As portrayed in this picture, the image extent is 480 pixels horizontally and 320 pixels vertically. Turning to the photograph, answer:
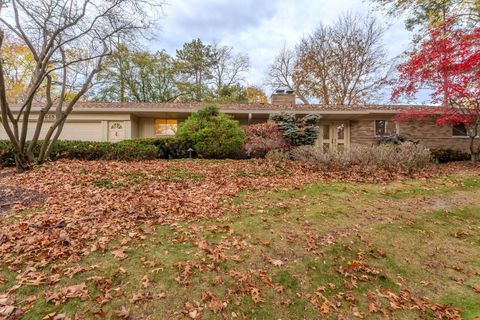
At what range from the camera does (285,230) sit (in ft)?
14.2

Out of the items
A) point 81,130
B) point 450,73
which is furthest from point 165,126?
point 450,73

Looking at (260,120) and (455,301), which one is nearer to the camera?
(455,301)

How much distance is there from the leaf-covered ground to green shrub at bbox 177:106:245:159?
4.93 meters

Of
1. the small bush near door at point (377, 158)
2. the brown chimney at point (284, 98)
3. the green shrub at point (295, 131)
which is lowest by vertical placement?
the small bush near door at point (377, 158)

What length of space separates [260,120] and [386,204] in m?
10.0

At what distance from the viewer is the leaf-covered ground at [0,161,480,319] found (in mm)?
2789

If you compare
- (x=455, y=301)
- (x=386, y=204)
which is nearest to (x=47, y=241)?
(x=455, y=301)

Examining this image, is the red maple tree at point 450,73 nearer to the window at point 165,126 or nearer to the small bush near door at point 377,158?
the small bush near door at point 377,158

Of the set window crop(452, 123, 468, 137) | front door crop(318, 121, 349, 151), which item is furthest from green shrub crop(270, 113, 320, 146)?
window crop(452, 123, 468, 137)

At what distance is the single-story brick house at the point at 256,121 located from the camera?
13.9 m

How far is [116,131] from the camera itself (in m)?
14.1

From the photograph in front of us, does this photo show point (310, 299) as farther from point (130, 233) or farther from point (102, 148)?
point (102, 148)

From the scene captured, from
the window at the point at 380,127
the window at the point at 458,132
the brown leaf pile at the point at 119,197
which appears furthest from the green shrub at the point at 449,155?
the brown leaf pile at the point at 119,197

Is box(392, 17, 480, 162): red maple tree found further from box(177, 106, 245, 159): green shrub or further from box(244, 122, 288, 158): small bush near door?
box(177, 106, 245, 159): green shrub
